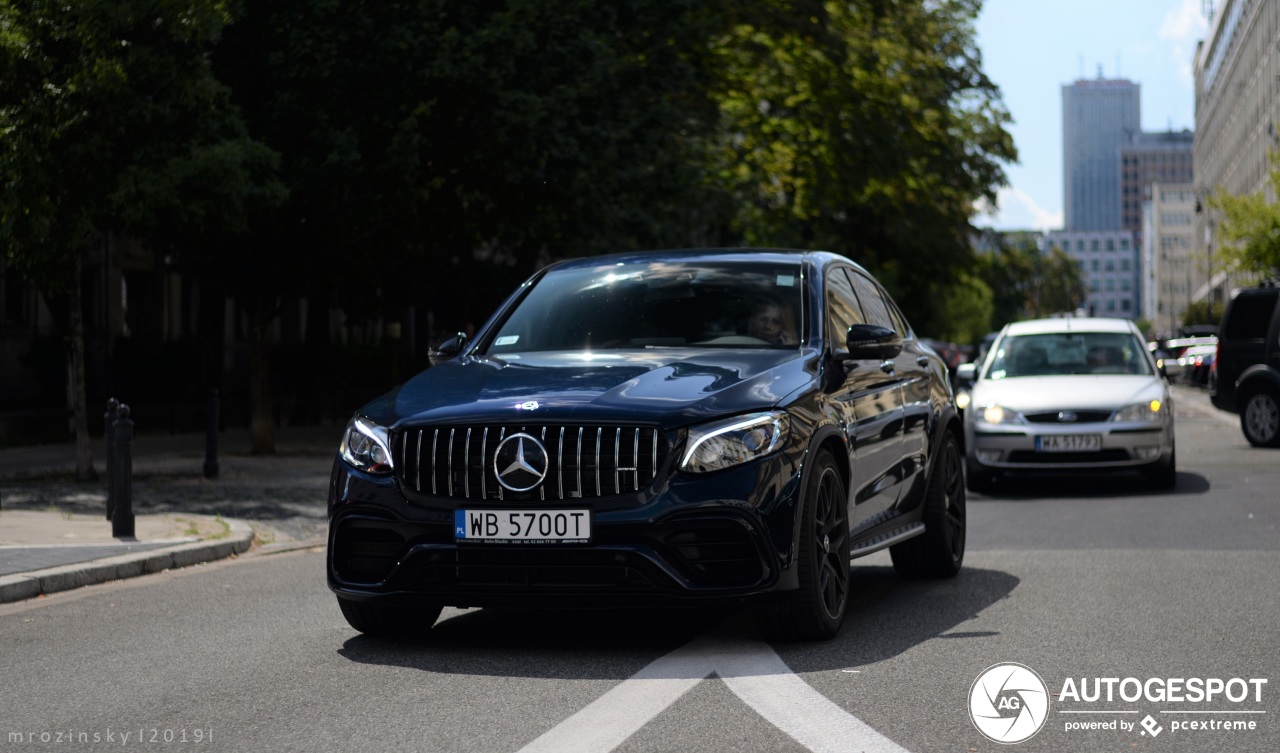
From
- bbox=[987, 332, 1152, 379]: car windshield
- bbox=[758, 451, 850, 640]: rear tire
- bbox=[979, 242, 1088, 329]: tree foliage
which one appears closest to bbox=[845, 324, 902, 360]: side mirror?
bbox=[758, 451, 850, 640]: rear tire

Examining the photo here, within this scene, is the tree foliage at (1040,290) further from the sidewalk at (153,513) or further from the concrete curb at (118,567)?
the concrete curb at (118,567)

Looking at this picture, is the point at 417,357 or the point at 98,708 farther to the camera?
the point at 417,357

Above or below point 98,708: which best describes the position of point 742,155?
above

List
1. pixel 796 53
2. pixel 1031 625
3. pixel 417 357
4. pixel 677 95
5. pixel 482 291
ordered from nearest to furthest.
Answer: pixel 1031 625 < pixel 677 95 < pixel 796 53 < pixel 482 291 < pixel 417 357

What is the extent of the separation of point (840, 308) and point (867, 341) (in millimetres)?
618

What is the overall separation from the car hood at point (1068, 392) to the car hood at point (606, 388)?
340 inches

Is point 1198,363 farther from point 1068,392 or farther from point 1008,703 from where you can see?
point 1008,703

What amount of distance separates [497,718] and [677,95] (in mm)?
19340

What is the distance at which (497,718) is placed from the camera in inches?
224

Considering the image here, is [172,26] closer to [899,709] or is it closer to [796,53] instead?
[899,709]

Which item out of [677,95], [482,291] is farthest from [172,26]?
[482,291]

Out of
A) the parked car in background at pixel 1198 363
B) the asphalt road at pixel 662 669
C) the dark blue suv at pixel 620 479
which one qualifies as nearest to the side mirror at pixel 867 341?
the dark blue suv at pixel 620 479

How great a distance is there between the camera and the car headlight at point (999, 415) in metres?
15.9

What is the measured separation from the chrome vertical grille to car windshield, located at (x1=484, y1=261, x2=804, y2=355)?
117 centimetres
